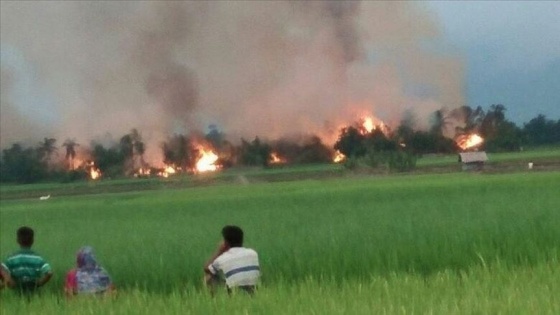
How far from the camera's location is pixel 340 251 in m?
7.73

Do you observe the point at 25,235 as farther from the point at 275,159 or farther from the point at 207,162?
the point at 207,162

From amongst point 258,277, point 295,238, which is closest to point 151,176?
point 295,238

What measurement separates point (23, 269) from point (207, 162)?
1399cm

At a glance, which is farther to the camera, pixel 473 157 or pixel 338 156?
pixel 473 157

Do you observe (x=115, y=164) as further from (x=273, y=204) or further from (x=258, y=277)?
(x=258, y=277)

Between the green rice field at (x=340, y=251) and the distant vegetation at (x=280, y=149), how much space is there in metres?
0.94

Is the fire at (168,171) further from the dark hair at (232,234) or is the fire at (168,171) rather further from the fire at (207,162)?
the dark hair at (232,234)

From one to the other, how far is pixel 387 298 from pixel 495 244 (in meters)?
2.85

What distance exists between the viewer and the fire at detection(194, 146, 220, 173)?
66.5 feet

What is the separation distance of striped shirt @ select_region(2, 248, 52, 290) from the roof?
548 inches

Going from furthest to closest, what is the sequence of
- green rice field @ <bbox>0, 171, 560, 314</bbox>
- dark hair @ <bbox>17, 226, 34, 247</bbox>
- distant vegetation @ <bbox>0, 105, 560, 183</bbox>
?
distant vegetation @ <bbox>0, 105, 560, 183</bbox>
dark hair @ <bbox>17, 226, 34, 247</bbox>
green rice field @ <bbox>0, 171, 560, 314</bbox>

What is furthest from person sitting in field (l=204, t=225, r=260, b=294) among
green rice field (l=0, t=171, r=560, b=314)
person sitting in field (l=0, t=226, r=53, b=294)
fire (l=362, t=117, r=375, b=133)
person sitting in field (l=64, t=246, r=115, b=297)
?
fire (l=362, t=117, r=375, b=133)

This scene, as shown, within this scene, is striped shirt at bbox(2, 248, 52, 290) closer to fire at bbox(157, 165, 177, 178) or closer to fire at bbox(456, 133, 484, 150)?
fire at bbox(456, 133, 484, 150)

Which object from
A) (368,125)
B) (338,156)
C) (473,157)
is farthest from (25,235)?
(473,157)
